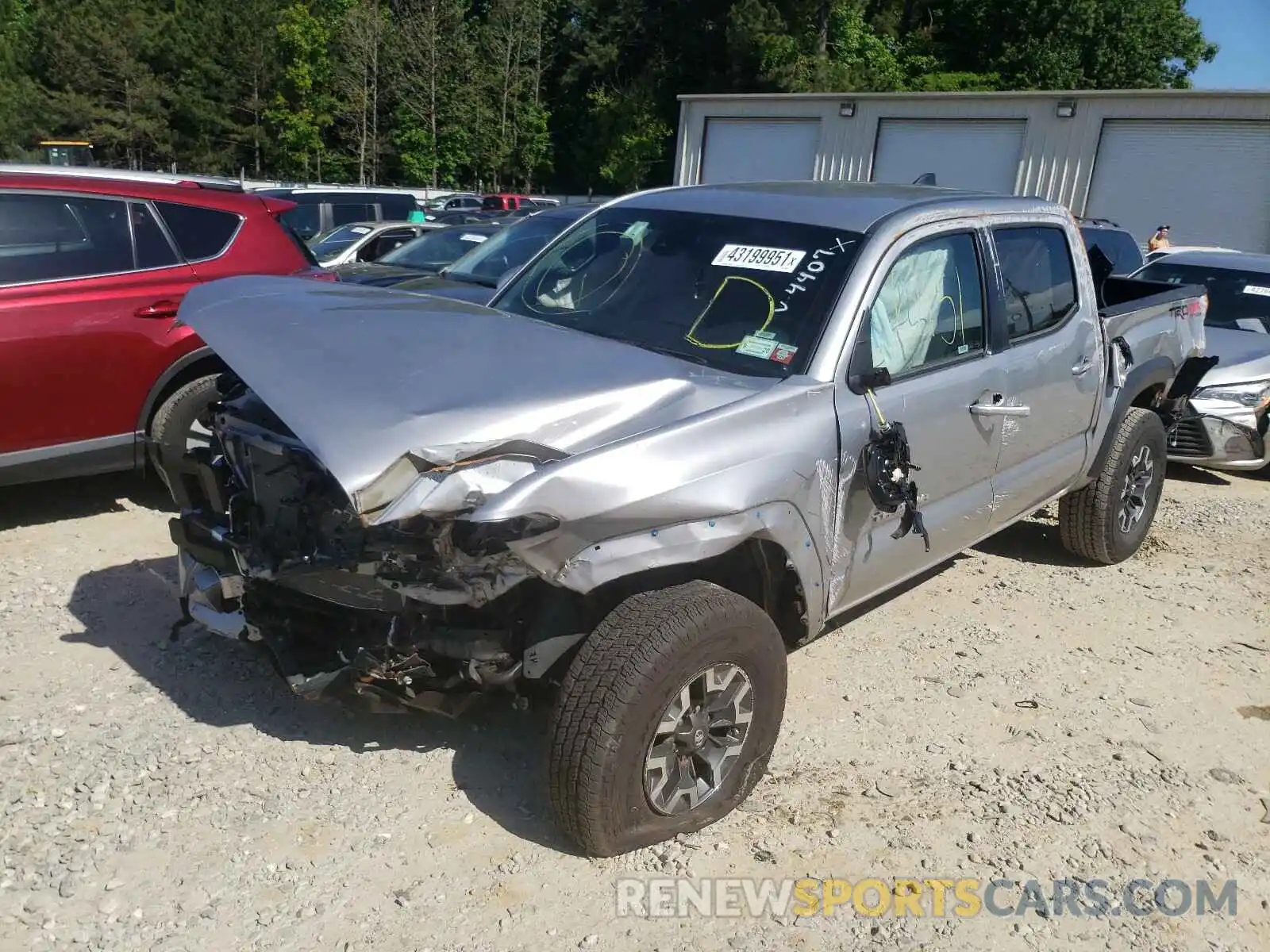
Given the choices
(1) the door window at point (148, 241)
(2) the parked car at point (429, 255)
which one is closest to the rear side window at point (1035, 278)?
(1) the door window at point (148, 241)

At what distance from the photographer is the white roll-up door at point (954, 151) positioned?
22797mm

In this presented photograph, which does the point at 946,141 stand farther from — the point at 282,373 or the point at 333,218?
the point at 282,373

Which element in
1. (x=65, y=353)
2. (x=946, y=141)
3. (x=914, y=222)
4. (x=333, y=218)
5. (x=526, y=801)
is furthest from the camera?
(x=946, y=141)

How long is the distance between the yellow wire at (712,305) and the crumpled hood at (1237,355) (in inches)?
194

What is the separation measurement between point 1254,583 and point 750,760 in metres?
3.92

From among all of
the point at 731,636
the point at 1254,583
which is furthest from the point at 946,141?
the point at 731,636

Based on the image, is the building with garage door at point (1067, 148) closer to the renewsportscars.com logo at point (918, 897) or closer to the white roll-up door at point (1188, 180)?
the white roll-up door at point (1188, 180)

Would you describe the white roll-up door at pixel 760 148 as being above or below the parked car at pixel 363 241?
above

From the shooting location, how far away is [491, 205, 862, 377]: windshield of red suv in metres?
3.59

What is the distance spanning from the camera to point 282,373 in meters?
3.10

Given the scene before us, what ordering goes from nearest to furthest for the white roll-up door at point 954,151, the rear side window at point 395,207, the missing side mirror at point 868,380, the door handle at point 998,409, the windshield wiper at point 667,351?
the missing side mirror at point 868,380 < the windshield wiper at point 667,351 < the door handle at point 998,409 < the rear side window at point 395,207 < the white roll-up door at point 954,151

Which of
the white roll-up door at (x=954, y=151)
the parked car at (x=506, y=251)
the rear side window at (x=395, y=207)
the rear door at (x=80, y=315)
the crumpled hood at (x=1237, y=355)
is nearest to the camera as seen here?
the rear door at (x=80, y=315)

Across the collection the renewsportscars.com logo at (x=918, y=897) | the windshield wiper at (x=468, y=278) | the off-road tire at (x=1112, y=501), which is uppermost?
the windshield wiper at (x=468, y=278)

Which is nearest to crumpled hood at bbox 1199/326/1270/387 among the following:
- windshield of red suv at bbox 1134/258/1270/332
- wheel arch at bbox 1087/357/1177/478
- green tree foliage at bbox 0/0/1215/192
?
windshield of red suv at bbox 1134/258/1270/332
